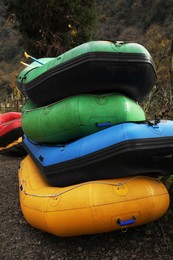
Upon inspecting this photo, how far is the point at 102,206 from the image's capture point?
1979mm

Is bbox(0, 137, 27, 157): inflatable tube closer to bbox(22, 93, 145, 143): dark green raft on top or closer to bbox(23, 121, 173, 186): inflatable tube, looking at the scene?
bbox(22, 93, 145, 143): dark green raft on top

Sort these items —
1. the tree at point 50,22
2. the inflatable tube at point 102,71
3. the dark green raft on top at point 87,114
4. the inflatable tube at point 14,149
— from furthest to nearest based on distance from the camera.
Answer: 1. the tree at point 50,22
2. the inflatable tube at point 14,149
3. the dark green raft on top at point 87,114
4. the inflatable tube at point 102,71

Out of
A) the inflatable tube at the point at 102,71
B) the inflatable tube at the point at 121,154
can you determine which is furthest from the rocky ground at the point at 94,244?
the inflatable tube at the point at 102,71

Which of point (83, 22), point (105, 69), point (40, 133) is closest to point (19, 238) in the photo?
point (40, 133)

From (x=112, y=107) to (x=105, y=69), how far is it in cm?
33

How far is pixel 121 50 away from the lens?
7.59 ft

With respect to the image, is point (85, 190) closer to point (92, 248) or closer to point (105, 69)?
point (92, 248)

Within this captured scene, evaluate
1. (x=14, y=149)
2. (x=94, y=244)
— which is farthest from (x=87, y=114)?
(x=14, y=149)

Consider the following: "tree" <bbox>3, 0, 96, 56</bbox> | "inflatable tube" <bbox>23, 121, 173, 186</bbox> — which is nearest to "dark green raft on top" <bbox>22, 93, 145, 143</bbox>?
"inflatable tube" <bbox>23, 121, 173, 186</bbox>

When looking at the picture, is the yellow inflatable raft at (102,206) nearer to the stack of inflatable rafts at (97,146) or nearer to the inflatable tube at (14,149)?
the stack of inflatable rafts at (97,146)

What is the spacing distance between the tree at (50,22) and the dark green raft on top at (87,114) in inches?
267

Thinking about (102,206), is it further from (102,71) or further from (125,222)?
(102,71)

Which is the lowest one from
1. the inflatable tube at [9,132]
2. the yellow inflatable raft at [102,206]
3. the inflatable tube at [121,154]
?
the inflatable tube at [9,132]

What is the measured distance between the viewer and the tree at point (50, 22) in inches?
360
